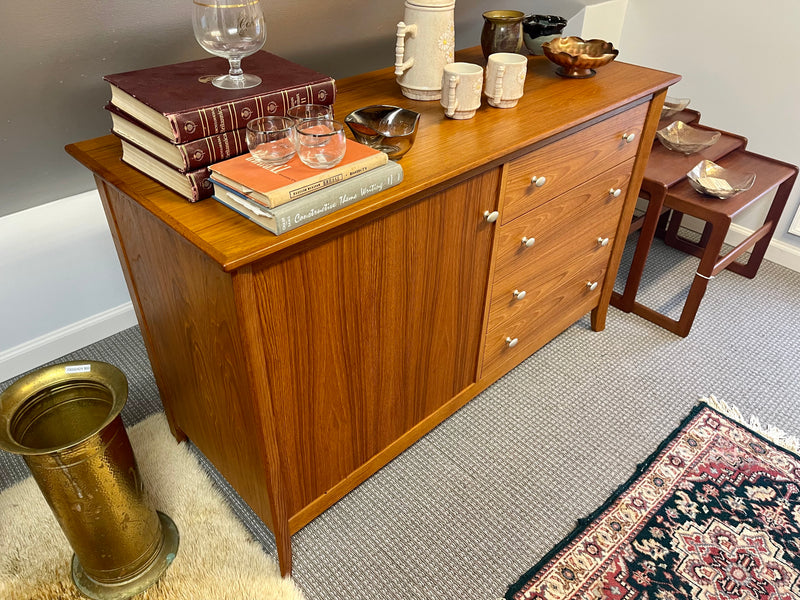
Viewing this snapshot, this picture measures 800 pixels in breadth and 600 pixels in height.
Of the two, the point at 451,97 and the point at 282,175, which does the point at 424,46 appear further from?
the point at 282,175

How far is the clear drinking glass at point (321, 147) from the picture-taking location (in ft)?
3.18

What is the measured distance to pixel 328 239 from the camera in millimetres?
1002

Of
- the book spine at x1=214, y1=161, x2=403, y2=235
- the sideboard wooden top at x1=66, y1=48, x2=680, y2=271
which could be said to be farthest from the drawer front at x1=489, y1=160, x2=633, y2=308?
the book spine at x1=214, y1=161, x2=403, y2=235

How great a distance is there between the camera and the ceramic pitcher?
1261 millimetres

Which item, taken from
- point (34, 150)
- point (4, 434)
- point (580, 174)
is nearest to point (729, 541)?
point (580, 174)

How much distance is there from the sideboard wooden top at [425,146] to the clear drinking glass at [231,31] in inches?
9.2

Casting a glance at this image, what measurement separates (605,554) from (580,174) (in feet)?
2.99

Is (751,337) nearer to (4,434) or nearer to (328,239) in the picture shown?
(328,239)

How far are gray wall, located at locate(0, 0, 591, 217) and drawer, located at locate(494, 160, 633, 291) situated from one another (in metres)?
0.63

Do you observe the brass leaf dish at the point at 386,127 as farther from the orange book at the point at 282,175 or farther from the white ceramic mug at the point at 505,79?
the white ceramic mug at the point at 505,79

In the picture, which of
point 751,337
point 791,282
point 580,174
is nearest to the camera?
point 580,174

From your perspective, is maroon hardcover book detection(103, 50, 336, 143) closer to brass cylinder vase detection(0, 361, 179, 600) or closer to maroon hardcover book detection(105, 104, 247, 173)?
maroon hardcover book detection(105, 104, 247, 173)

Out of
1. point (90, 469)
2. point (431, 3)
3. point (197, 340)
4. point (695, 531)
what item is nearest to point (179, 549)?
point (90, 469)

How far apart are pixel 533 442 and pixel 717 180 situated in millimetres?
1064
